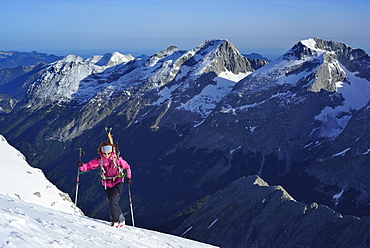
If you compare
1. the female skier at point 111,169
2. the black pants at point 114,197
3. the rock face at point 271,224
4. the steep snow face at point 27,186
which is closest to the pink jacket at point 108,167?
the female skier at point 111,169

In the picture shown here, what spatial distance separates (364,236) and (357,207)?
9447 cm

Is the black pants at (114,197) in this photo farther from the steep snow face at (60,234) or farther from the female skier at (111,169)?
the steep snow face at (60,234)

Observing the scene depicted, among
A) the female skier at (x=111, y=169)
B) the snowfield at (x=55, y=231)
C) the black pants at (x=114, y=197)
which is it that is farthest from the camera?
the black pants at (x=114, y=197)

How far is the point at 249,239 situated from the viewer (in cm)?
10062

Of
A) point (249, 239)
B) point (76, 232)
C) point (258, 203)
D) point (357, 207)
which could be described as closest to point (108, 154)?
point (76, 232)

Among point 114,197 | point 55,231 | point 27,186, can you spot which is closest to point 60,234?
point 55,231

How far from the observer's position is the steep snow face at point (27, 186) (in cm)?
7011

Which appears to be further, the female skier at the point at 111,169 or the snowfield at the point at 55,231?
the female skier at the point at 111,169

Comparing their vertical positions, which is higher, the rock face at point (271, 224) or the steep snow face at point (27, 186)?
the steep snow face at point (27, 186)

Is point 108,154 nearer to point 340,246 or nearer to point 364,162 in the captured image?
point 340,246

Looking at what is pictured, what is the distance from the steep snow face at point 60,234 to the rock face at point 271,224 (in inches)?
2761

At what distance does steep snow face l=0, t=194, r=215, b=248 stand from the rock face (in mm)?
70120

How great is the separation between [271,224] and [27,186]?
5918cm

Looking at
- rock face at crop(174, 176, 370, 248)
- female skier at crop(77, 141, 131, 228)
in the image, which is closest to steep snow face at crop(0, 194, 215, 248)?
female skier at crop(77, 141, 131, 228)
